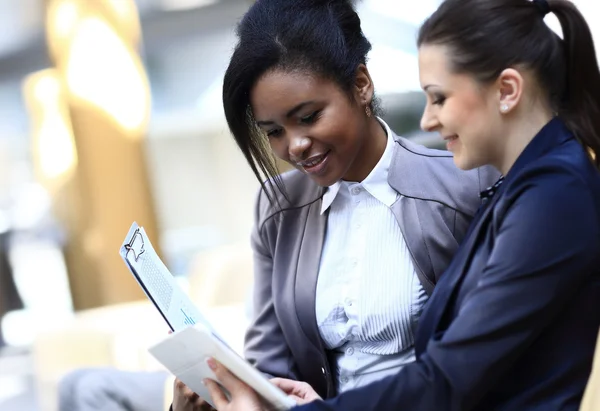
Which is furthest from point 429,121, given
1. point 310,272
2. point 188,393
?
point 188,393

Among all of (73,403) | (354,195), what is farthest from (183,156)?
(354,195)

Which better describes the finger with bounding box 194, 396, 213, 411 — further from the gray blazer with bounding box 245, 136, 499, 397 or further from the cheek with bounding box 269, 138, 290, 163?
the cheek with bounding box 269, 138, 290, 163

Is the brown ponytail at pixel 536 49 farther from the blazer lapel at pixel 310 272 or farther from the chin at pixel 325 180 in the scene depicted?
the blazer lapel at pixel 310 272

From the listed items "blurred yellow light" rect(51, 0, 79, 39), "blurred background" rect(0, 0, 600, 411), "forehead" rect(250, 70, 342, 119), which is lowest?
"blurred background" rect(0, 0, 600, 411)

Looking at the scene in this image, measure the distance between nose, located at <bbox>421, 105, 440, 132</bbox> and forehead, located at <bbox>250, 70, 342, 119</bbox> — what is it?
25 centimetres

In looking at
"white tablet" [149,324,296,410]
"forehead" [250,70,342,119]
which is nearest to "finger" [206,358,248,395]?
"white tablet" [149,324,296,410]

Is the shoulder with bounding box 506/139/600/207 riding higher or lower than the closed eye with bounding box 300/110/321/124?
lower

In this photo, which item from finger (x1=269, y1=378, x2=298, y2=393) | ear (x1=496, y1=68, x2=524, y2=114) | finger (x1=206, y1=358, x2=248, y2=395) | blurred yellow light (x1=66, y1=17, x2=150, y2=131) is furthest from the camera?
blurred yellow light (x1=66, y1=17, x2=150, y2=131)

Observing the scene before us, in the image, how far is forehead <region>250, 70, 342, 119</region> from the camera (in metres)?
1.66

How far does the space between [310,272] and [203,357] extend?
0.40m

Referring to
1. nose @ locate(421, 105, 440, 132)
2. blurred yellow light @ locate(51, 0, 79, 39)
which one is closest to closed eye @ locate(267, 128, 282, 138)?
nose @ locate(421, 105, 440, 132)

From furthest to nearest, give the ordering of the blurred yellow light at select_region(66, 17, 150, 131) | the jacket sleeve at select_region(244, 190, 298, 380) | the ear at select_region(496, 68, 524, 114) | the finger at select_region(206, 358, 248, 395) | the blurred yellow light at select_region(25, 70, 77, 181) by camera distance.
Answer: the blurred yellow light at select_region(25, 70, 77, 181)
the blurred yellow light at select_region(66, 17, 150, 131)
the jacket sleeve at select_region(244, 190, 298, 380)
the finger at select_region(206, 358, 248, 395)
the ear at select_region(496, 68, 524, 114)

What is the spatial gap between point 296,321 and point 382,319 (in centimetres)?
20

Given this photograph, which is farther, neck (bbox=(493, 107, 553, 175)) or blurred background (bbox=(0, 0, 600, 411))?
blurred background (bbox=(0, 0, 600, 411))
